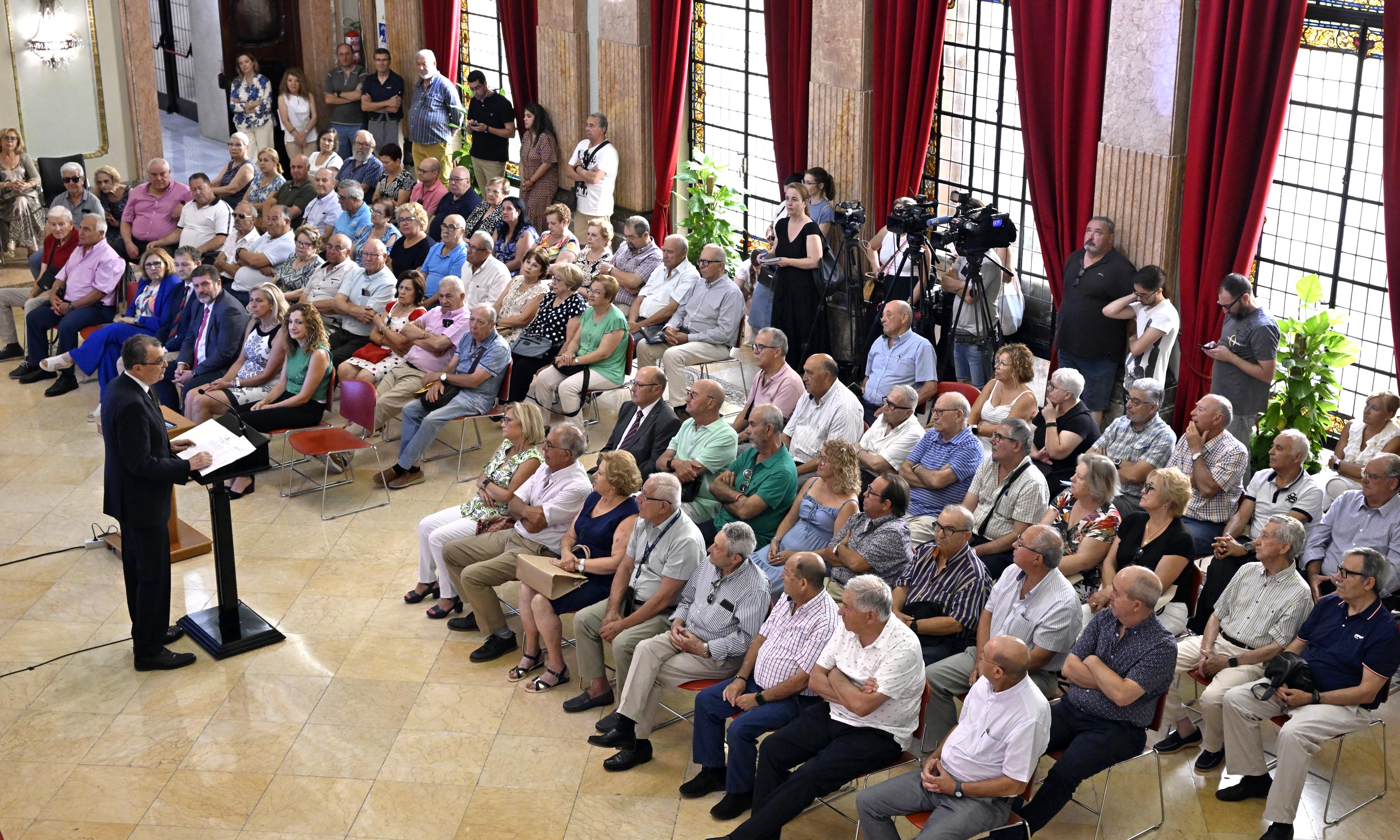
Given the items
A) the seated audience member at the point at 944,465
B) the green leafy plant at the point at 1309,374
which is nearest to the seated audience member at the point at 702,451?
the seated audience member at the point at 944,465

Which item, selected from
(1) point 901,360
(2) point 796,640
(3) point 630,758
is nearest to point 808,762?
(2) point 796,640

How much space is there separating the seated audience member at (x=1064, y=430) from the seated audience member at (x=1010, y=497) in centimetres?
60

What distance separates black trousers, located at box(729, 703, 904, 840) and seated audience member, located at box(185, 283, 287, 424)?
15.5ft

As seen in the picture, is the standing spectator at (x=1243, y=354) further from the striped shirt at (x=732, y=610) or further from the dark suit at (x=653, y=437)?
the striped shirt at (x=732, y=610)

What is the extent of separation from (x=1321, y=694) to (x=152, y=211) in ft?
32.7

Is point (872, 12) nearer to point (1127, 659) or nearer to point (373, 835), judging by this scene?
point (1127, 659)

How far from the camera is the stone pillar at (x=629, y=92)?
1191 cm

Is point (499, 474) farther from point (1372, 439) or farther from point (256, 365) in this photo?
point (1372, 439)

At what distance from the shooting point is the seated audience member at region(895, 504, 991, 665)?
5965 millimetres

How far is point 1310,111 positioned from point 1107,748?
4284mm

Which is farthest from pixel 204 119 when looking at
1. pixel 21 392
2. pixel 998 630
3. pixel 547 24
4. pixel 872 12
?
pixel 998 630

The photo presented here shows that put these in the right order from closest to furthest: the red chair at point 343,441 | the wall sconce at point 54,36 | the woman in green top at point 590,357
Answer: the red chair at point 343,441 → the woman in green top at point 590,357 → the wall sconce at point 54,36

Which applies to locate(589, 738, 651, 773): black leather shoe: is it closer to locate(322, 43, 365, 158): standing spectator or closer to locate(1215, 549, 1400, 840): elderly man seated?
locate(1215, 549, 1400, 840): elderly man seated

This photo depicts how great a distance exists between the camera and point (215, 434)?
264 inches
